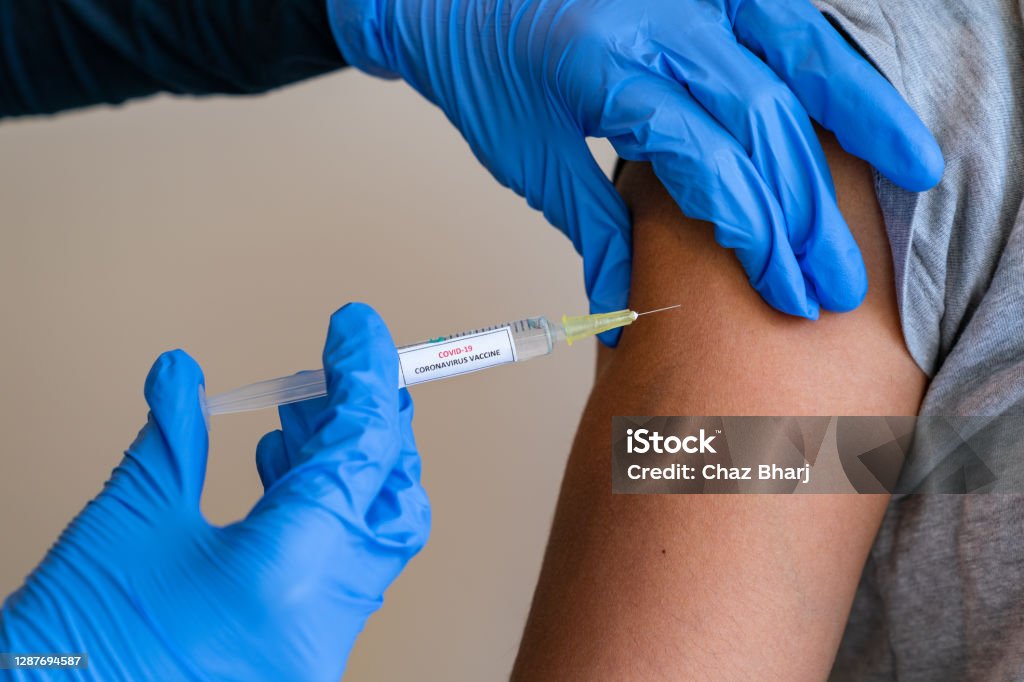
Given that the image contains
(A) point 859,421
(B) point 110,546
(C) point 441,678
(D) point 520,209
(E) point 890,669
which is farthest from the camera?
(D) point 520,209

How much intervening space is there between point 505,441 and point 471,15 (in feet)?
3.24

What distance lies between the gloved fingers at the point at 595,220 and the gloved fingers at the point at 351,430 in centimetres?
39

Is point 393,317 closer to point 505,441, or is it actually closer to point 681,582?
point 505,441

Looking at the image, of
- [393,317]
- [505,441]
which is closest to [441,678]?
[505,441]

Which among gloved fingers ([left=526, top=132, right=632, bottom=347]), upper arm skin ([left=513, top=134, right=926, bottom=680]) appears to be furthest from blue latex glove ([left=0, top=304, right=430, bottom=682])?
gloved fingers ([left=526, top=132, right=632, bottom=347])

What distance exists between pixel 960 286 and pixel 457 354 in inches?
26.4

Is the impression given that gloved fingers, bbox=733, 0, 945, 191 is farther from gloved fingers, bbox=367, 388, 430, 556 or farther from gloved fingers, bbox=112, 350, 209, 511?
gloved fingers, bbox=112, 350, 209, 511

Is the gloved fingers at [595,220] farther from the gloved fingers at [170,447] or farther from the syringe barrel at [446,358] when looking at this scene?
the gloved fingers at [170,447]

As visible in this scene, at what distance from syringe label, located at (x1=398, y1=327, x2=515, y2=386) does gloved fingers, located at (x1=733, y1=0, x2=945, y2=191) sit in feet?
1.71

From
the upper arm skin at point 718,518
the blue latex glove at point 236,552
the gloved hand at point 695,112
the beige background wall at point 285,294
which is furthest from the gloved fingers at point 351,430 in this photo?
the beige background wall at point 285,294

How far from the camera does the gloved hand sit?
3.47ft

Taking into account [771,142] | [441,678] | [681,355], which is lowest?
[441,678]

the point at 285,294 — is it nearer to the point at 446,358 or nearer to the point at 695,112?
the point at 446,358

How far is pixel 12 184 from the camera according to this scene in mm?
2264
